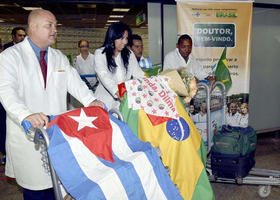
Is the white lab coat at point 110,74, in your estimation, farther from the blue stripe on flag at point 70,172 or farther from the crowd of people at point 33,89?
the blue stripe on flag at point 70,172

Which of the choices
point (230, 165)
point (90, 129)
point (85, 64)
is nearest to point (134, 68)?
point (230, 165)

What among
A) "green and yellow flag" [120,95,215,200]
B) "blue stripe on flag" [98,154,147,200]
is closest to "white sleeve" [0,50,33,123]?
"blue stripe on flag" [98,154,147,200]

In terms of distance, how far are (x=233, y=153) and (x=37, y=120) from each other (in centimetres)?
197

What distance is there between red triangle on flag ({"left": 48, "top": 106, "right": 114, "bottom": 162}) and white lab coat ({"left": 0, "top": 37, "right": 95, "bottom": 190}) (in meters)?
0.41

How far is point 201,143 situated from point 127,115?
629 mm

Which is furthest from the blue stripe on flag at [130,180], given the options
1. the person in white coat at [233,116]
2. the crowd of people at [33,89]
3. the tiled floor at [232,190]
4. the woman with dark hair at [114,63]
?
the person in white coat at [233,116]

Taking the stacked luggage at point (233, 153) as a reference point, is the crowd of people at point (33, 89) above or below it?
above

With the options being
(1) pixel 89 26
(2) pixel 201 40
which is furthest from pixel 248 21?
(1) pixel 89 26

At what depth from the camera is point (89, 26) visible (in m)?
13.6

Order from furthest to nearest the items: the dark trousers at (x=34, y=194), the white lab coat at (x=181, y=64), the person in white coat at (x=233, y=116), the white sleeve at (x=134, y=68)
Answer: the person in white coat at (x=233, y=116), the white lab coat at (x=181, y=64), the white sleeve at (x=134, y=68), the dark trousers at (x=34, y=194)

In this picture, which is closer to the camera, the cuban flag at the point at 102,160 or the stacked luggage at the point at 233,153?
the cuban flag at the point at 102,160

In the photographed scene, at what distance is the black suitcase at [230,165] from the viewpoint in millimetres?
2779

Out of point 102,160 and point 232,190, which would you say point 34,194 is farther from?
point 232,190

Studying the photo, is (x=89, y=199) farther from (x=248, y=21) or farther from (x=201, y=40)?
(x=248, y=21)
